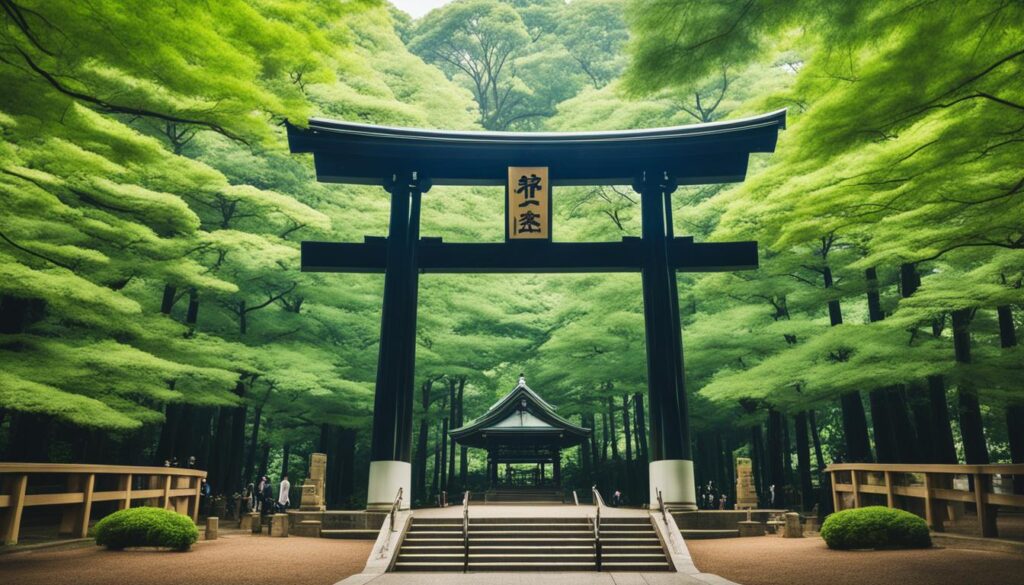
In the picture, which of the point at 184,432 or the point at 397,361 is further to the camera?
the point at 184,432

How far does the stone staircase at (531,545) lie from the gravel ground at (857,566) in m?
1.02

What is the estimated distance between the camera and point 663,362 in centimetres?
1396

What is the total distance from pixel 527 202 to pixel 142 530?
33.3 ft

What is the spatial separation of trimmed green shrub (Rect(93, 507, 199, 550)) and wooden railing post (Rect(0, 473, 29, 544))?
142 cm

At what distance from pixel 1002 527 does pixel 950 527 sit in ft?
4.39

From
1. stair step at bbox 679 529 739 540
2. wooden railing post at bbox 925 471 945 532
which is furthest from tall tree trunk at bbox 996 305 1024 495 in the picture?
stair step at bbox 679 529 739 540

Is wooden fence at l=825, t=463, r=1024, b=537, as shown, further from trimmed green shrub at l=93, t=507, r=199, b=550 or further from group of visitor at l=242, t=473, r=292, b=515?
group of visitor at l=242, t=473, r=292, b=515

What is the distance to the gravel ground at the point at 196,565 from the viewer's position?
26.7 feet

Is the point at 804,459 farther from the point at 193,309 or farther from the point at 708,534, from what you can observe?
the point at 193,309

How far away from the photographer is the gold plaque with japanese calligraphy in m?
14.5

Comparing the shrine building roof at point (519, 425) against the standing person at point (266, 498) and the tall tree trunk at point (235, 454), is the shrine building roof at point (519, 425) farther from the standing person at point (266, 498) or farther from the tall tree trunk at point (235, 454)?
the tall tree trunk at point (235, 454)

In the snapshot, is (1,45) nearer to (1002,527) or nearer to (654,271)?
(654,271)

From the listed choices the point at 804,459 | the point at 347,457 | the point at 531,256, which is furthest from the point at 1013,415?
the point at 347,457

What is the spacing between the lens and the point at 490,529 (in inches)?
474
